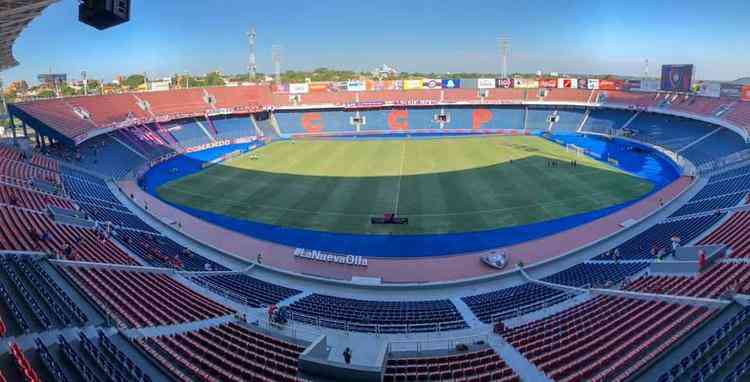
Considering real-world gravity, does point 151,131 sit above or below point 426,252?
above

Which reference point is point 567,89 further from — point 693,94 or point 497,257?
point 497,257

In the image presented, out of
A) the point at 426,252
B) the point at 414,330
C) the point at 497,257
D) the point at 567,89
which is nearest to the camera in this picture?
the point at 414,330

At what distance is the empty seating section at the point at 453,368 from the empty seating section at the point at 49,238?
12.9m

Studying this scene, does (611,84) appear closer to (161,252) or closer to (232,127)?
(232,127)

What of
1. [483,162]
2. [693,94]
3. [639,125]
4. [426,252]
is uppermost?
[693,94]

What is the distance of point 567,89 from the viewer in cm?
7381

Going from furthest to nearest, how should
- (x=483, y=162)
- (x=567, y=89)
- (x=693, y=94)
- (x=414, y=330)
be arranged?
(x=567, y=89) → (x=693, y=94) → (x=483, y=162) → (x=414, y=330)

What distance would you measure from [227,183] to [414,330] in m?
29.3

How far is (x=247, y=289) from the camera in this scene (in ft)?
66.2

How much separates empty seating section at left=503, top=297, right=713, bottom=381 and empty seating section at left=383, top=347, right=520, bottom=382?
0.94 metres

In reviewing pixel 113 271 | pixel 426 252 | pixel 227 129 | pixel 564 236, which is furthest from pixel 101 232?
pixel 227 129

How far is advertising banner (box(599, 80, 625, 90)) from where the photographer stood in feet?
226

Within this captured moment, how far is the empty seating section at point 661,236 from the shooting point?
74.6ft

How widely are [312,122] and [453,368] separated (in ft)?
215
